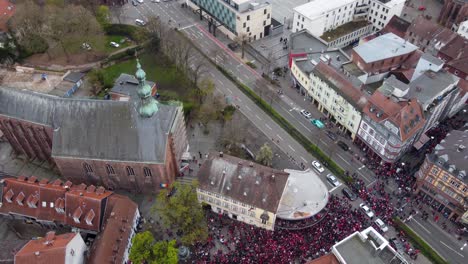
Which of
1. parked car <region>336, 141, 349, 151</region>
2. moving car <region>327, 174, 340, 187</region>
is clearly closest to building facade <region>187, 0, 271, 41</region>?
parked car <region>336, 141, 349, 151</region>

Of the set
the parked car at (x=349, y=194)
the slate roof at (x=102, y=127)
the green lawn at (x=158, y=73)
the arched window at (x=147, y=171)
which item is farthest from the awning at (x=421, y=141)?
the arched window at (x=147, y=171)

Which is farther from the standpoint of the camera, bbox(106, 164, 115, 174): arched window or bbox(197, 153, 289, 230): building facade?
bbox(106, 164, 115, 174): arched window

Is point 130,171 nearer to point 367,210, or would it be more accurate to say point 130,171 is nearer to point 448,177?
point 367,210

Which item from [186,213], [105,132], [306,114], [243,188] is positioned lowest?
[306,114]

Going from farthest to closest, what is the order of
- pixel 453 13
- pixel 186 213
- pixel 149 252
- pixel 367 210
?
pixel 453 13 < pixel 367 210 < pixel 186 213 < pixel 149 252

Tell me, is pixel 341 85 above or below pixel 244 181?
above

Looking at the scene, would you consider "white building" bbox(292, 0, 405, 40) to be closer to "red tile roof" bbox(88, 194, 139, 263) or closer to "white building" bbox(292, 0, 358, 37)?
"white building" bbox(292, 0, 358, 37)

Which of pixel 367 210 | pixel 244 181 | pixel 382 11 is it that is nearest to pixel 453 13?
pixel 382 11
